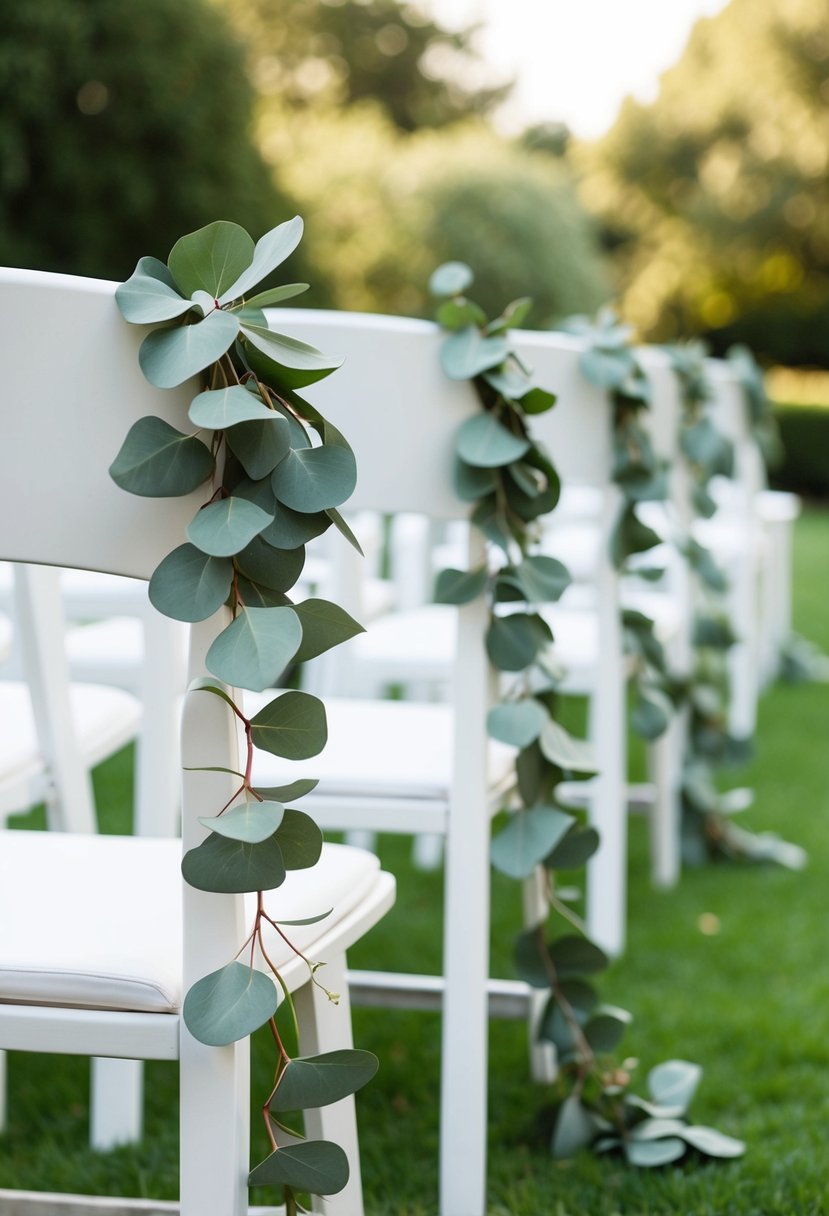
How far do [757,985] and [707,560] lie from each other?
0.73 meters

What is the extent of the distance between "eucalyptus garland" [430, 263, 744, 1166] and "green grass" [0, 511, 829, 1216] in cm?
5

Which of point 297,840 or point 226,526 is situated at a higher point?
point 226,526

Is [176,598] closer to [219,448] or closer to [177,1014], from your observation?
[219,448]

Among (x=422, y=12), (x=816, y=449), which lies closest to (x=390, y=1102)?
(x=816, y=449)

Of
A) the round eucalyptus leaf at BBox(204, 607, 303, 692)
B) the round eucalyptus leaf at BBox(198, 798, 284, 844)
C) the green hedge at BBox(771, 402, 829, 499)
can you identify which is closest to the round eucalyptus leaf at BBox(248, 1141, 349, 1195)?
the round eucalyptus leaf at BBox(198, 798, 284, 844)

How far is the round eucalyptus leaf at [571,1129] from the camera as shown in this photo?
1527mm

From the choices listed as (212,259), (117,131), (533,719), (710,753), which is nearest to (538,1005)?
(533,719)

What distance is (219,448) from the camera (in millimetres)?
853

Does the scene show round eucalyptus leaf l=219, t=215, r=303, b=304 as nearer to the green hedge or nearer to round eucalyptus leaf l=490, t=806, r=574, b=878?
round eucalyptus leaf l=490, t=806, r=574, b=878

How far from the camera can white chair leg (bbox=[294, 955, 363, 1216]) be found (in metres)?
1.07

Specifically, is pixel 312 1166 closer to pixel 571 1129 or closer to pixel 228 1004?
pixel 228 1004

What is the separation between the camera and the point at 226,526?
2.66 ft

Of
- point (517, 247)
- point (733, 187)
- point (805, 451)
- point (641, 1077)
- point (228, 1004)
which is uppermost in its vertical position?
point (733, 187)

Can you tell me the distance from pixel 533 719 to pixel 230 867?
588mm
